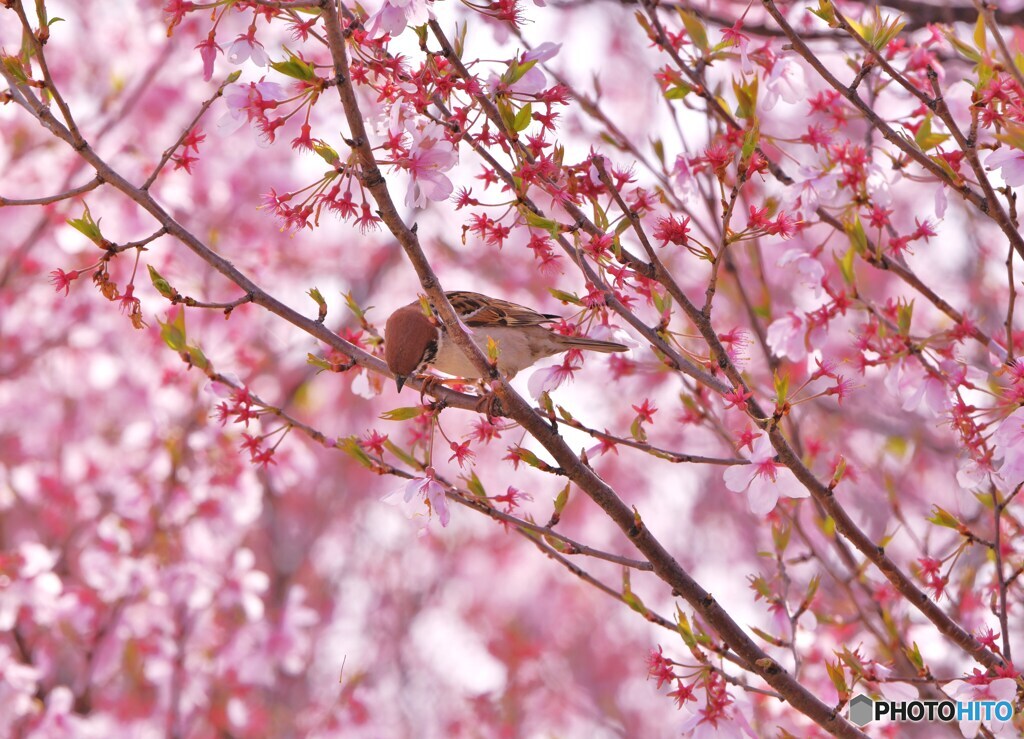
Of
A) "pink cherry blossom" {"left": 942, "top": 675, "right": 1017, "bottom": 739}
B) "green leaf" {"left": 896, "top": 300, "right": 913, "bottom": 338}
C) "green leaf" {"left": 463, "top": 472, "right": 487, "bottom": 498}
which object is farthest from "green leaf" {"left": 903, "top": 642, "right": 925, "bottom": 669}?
"green leaf" {"left": 463, "top": 472, "right": 487, "bottom": 498}

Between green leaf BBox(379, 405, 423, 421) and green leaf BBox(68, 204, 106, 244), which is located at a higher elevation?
green leaf BBox(68, 204, 106, 244)

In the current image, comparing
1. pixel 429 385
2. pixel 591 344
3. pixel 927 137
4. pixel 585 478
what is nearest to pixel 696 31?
pixel 927 137

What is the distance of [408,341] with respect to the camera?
12.4ft

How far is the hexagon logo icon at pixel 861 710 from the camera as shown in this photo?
3295 mm

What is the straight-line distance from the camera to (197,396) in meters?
6.54

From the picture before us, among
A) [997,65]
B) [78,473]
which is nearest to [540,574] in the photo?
[78,473]

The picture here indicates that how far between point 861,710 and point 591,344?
1490mm

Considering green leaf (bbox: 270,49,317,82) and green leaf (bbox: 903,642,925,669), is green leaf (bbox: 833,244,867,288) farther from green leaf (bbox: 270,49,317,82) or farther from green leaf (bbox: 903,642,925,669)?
green leaf (bbox: 270,49,317,82)

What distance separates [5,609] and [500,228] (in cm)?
448

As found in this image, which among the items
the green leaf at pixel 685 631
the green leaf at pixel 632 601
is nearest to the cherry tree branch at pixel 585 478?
the green leaf at pixel 685 631

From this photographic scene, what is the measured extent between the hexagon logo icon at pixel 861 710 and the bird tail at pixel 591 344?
1.39 m

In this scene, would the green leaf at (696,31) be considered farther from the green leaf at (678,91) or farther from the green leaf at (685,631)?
the green leaf at (685,631)

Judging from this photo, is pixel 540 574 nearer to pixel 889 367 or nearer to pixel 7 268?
pixel 7 268

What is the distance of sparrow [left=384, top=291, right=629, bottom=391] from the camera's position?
3670mm
